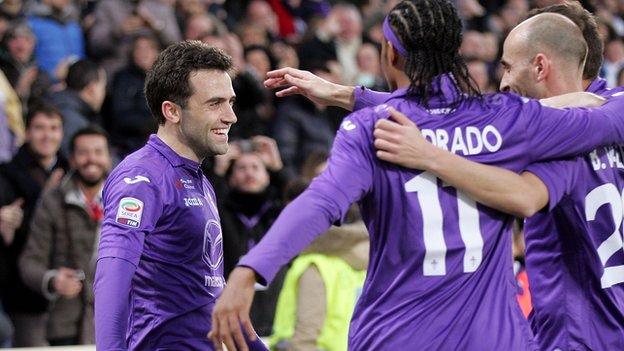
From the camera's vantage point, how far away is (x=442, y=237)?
13.4ft

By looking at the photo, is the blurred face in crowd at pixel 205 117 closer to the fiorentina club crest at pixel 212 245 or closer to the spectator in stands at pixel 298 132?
the fiorentina club crest at pixel 212 245

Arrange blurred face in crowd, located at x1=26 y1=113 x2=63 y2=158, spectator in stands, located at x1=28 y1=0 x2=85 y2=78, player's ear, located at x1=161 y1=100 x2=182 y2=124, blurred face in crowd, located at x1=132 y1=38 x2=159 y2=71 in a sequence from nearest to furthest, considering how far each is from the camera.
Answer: player's ear, located at x1=161 y1=100 x2=182 y2=124
blurred face in crowd, located at x1=26 y1=113 x2=63 y2=158
blurred face in crowd, located at x1=132 y1=38 x2=159 y2=71
spectator in stands, located at x1=28 y1=0 x2=85 y2=78

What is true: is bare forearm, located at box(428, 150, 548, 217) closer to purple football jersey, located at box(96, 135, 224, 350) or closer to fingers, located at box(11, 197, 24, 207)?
purple football jersey, located at box(96, 135, 224, 350)

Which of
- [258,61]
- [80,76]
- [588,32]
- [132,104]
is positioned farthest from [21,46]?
[588,32]

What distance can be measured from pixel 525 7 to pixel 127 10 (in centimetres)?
745

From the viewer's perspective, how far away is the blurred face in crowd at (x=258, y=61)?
12.7 meters

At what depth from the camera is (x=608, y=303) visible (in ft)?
15.3

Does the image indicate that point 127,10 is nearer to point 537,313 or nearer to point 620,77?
point 620,77

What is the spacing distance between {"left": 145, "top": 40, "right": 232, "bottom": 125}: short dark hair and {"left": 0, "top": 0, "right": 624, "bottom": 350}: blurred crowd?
234cm

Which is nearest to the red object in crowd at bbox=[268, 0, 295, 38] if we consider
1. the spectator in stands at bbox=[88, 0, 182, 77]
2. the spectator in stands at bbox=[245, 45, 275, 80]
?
the spectator in stands at bbox=[245, 45, 275, 80]

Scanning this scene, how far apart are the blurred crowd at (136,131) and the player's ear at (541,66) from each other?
276 centimetres

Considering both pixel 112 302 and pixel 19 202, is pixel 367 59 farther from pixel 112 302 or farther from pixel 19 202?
pixel 112 302

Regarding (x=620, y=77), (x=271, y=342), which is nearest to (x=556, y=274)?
(x=271, y=342)

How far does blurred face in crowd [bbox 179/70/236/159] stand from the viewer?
5.14 metres
